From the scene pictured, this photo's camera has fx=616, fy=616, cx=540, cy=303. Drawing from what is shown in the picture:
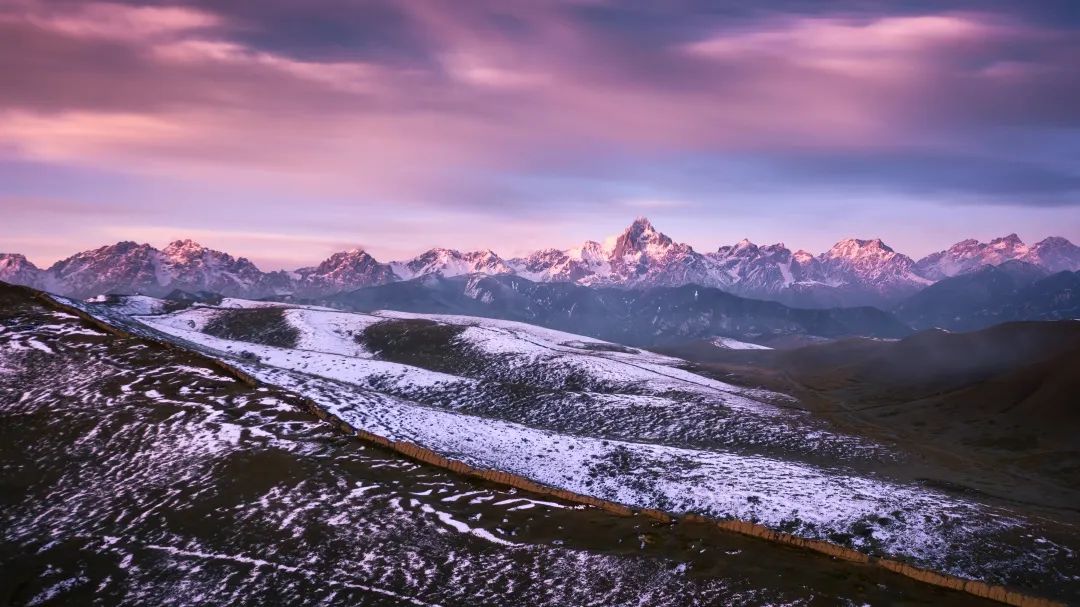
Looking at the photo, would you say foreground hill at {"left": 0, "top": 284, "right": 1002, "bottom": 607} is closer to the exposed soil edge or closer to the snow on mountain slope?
the exposed soil edge

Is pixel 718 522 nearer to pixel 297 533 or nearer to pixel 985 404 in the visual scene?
pixel 297 533

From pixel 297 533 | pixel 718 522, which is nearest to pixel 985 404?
pixel 718 522

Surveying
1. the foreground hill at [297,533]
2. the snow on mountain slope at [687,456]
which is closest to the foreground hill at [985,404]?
the snow on mountain slope at [687,456]

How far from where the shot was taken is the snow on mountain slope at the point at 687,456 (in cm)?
3097

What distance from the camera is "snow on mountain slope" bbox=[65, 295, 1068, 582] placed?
31.0 metres

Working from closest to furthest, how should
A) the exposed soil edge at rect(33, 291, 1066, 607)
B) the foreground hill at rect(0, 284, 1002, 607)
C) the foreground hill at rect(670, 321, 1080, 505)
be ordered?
the exposed soil edge at rect(33, 291, 1066, 607) → the foreground hill at rect(0, 284, 1002, 607) → the foreground hill at rect(670, 321, 1080, 505)

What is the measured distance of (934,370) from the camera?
132 m

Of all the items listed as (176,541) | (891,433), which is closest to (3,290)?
(176,541)

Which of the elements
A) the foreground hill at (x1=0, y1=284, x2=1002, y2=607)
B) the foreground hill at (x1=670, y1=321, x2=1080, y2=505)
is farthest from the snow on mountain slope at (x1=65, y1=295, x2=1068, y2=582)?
the foreground hill at (x1=670, y1=321, x2=1080, y2=505)

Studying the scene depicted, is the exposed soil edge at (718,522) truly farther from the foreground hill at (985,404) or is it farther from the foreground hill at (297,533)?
the foreground hill at (985,404)

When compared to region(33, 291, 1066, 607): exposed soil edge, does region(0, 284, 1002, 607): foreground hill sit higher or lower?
lower

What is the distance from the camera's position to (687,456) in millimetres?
42969

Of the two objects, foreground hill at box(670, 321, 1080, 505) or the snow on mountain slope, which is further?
foreground hill at box(670, 321, 1080, 505)

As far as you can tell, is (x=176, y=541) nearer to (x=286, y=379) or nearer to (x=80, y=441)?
(x=80, y=441)
